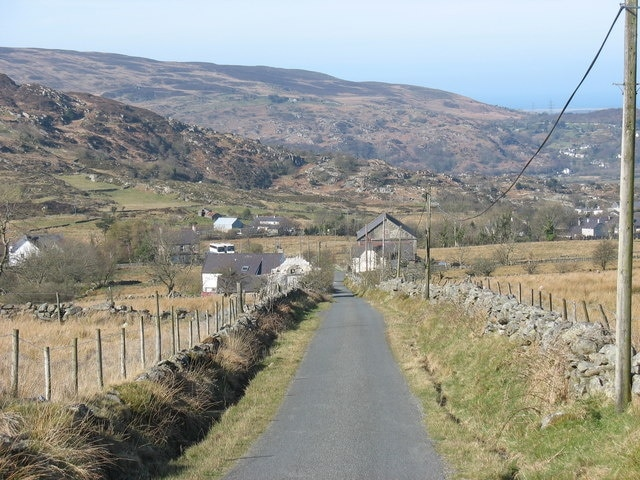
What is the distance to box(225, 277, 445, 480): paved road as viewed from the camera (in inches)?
440

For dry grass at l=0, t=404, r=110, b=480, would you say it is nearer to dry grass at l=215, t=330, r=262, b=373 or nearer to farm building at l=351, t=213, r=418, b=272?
dry grass at l=215, t=330, r=262, b=373

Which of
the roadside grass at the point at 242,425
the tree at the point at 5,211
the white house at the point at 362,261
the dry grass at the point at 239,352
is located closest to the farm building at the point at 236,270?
the white house at the point at 362,261

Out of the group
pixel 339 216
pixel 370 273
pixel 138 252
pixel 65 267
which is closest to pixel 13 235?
pixel 138 252

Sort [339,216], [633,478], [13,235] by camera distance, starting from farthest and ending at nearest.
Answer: [339,216] < [13,235] < [633,478]

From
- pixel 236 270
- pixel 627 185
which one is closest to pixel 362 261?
pixel 236 270

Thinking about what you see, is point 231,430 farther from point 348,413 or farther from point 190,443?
point 348,413

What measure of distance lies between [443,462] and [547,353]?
390cm

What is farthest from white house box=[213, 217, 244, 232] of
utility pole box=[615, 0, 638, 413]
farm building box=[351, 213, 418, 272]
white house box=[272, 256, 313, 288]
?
utility pole box=[615, 0, 638, 413]

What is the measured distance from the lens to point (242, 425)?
14.1 metres

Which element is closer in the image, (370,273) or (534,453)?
(534,453)

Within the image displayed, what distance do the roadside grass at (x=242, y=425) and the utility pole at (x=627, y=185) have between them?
5.73 metres

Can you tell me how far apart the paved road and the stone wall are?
2614 mm

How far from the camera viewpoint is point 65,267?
63.0 m

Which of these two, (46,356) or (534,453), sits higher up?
(46,356)
